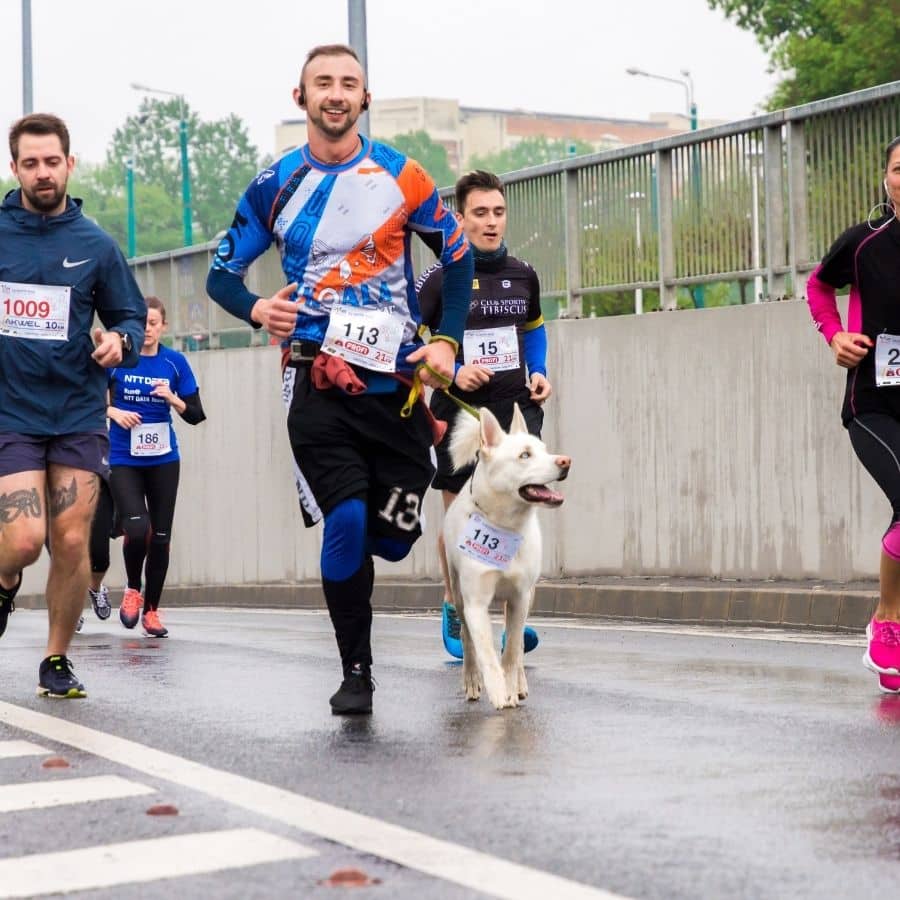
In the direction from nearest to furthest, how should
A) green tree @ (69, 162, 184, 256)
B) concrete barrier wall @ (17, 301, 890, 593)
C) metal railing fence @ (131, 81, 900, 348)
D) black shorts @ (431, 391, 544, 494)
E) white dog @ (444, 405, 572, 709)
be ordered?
1. white dog @ (444, 405, 572, 709)
2. black shorts @ (431, 391, 544, 494)
3. concrete barrier wall @ (17, 301, 890, 593)
4. metal railing fence @ (131, 81, 900, 348)
5. green tree @ (69, 162, 184, 256)

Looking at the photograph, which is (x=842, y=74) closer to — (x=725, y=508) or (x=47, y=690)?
(x=725, y=508)

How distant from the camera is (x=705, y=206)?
1567 centimetres

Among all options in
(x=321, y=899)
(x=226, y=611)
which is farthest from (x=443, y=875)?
(x=226, y=611)

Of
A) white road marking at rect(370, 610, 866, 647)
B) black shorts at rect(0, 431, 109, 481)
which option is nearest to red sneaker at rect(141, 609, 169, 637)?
white road marking at rect(370, 610, 866, 647)

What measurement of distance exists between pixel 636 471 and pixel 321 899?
11717mm

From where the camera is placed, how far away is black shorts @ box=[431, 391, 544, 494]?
1023 cm

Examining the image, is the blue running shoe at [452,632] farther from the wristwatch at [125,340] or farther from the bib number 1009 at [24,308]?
the bib number 1009 at [24,308]

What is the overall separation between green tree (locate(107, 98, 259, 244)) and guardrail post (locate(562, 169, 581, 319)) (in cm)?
14117

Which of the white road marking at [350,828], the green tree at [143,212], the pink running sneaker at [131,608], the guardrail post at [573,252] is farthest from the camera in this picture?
the green tree at [143,212]

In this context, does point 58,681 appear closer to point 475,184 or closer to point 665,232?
point 475,184

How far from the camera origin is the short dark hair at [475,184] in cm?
1027

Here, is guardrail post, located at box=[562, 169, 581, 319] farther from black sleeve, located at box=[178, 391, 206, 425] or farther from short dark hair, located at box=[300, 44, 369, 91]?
short dark hair, located at box=[300, 44, 369, 91]

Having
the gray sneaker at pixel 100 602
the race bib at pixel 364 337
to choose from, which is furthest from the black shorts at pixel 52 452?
the gray sneaker at pixel 100 602

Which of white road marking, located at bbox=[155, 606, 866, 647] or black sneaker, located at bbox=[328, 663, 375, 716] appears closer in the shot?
black sneaker, located at bbox=[328, 663, 375, 716]
